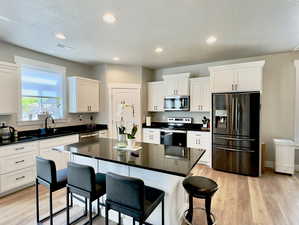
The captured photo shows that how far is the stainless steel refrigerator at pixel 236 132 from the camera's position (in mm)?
3607

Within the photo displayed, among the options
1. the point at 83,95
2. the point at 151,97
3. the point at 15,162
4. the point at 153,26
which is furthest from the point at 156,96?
the point at 15,162

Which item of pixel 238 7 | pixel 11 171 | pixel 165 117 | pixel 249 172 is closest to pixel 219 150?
pixel 249 172

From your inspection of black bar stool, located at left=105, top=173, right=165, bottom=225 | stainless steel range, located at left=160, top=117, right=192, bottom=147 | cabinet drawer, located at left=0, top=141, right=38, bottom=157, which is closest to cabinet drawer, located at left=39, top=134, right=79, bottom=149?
cabinet drawer, located at left=0, top=141, right=38, bottom=157

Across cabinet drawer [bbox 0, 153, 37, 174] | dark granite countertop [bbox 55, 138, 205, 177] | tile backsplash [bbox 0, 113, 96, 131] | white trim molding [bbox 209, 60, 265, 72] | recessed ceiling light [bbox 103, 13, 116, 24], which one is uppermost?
recessed ceiling light [bbox 103, 13, 116, 24]

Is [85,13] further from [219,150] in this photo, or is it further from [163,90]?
[219,150]

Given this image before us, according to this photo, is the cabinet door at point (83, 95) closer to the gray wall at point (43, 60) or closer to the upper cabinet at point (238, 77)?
the gray wall at point (43, 60)

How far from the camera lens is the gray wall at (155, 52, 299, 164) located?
402 cm

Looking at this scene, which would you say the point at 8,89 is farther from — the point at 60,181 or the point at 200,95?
the point at 200,95

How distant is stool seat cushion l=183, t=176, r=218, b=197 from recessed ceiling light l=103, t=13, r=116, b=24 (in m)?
2.42

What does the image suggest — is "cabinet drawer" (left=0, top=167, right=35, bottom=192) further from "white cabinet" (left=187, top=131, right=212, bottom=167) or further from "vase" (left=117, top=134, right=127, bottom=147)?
"white cabinet" (left=187, top=131, right=212, bottom=167)

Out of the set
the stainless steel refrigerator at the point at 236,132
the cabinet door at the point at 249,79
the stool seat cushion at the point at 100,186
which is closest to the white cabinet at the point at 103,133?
the stool seat cushion at the point at 100,186

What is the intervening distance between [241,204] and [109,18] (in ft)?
11.4

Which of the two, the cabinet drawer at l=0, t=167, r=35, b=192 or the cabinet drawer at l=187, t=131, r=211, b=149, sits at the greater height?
the cabinet drawer at l=187, t=131, r=211, b=149

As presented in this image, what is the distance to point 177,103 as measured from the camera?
5012 millimetres
